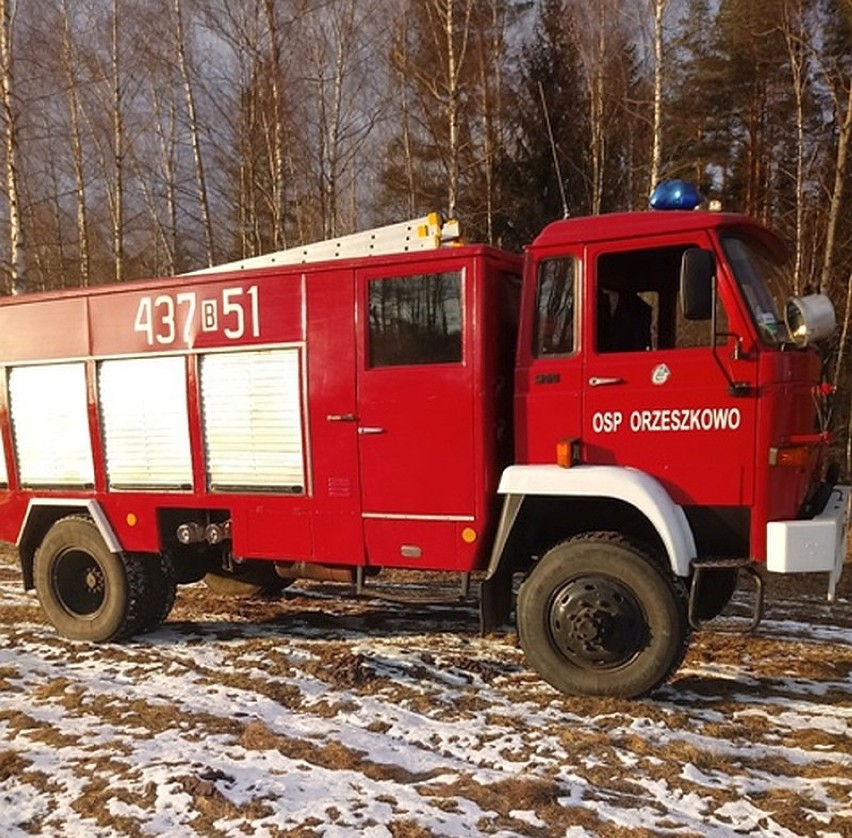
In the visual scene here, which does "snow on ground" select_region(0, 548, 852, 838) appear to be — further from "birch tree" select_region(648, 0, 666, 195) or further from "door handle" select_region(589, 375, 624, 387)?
"birch tree" select_region(648, 0, 666, 195)

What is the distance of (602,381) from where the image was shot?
480 cm

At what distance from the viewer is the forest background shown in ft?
55.8

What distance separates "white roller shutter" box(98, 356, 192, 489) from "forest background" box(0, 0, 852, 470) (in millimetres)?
11281

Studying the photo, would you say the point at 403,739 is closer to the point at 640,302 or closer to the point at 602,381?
the point at 602,381

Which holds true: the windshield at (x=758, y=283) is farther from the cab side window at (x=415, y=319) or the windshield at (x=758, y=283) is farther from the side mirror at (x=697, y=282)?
the cab side window at (x=415, y=319)

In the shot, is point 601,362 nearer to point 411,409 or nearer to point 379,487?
point 411,409

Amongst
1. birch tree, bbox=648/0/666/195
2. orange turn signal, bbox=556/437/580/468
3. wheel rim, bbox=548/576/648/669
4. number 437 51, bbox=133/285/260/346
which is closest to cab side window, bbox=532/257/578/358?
orange turn signal, bbox=556/437/580/468

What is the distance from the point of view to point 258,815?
3.49 meters

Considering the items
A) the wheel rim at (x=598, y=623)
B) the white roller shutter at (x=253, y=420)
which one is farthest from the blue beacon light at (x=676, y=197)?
the white roller shutter at (x=253, y=420)

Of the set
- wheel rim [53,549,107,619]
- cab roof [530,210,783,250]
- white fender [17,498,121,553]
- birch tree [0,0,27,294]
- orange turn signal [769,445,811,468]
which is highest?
birch tree [0,0,27,294]

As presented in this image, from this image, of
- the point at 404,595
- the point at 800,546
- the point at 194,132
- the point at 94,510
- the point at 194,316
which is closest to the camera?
the point at 800,546

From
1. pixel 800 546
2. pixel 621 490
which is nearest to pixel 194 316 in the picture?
pixel 621 490

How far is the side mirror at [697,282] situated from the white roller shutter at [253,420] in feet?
8.30

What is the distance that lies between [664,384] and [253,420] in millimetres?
2756
